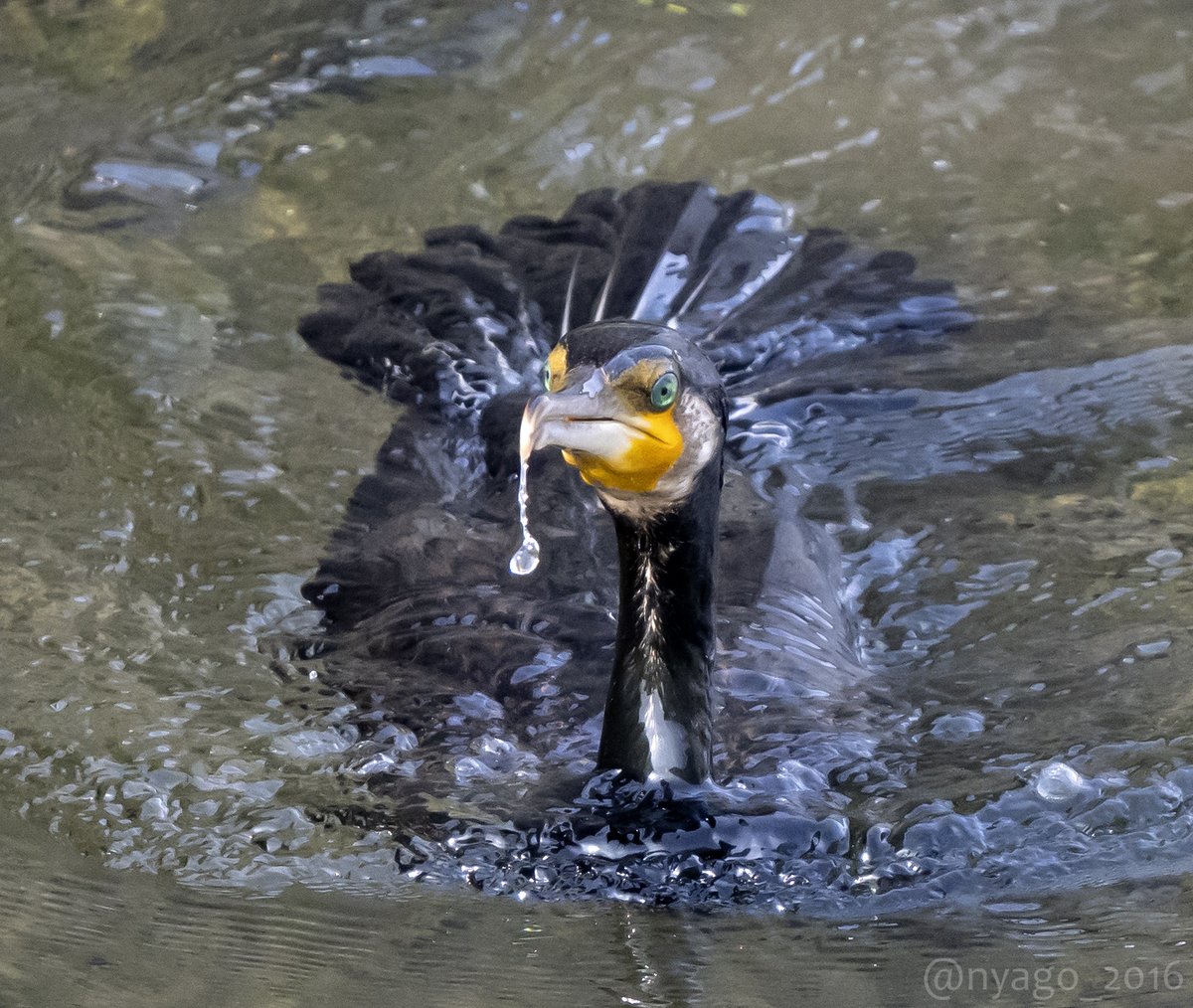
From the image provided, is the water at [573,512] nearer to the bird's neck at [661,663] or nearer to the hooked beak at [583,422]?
the bird's neck at [661,663]

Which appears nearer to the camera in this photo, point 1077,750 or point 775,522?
point 1077,750

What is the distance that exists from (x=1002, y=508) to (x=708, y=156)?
2.26 metres

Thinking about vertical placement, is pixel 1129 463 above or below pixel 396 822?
below

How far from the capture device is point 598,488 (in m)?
2.90

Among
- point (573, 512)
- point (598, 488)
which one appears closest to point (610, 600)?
point (573, 512)

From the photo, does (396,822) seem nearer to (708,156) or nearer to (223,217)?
(223,217)

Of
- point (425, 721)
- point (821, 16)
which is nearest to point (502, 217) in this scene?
point (821, 16)

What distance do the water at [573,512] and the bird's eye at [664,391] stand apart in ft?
2.73

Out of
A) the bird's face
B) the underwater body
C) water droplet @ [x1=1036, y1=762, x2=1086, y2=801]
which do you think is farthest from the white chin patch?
water droplet @ [x1=1036, y1=762, x2=1086, y2=801]

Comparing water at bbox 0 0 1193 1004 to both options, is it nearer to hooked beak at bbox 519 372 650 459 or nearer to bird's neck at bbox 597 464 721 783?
bird's neck at bbox 597 464 721 783

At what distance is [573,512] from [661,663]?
1037mm

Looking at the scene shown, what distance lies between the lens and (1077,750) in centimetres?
321

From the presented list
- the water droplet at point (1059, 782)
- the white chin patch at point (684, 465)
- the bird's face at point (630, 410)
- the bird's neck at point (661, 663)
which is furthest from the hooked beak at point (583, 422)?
the water droplet at point (1059, 782)

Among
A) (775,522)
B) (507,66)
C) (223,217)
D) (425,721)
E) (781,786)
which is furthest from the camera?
(507,66)
